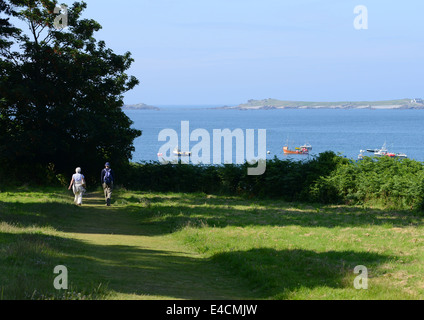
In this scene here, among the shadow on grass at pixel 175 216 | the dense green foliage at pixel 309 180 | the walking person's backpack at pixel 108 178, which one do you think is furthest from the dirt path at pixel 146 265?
the dense green foliage at pixel 309 180

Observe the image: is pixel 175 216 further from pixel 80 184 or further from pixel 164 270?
pixel 164 270

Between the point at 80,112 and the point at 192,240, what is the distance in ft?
73.4

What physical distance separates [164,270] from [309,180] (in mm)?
20150

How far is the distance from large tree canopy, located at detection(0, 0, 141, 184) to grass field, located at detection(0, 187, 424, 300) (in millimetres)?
12005

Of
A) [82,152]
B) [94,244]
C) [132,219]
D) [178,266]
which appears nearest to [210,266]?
[178,266]

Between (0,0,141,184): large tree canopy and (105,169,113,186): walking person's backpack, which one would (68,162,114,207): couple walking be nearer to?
(105,169,113,186): walking person's backpack

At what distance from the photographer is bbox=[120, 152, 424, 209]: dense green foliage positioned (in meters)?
26.5

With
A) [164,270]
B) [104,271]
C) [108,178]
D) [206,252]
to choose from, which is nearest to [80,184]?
[108,178]

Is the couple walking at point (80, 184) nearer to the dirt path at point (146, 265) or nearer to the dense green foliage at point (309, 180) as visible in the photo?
the dirt path at point (146, 265)

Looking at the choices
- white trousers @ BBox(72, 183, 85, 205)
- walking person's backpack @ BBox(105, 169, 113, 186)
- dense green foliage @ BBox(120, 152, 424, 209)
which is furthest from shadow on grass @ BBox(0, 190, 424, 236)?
dense green foliage @ BBox(120, 152, 424, 209)

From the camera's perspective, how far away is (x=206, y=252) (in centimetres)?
1508

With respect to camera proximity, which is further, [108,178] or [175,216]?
[108,178]

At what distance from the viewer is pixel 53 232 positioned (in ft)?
55.0
